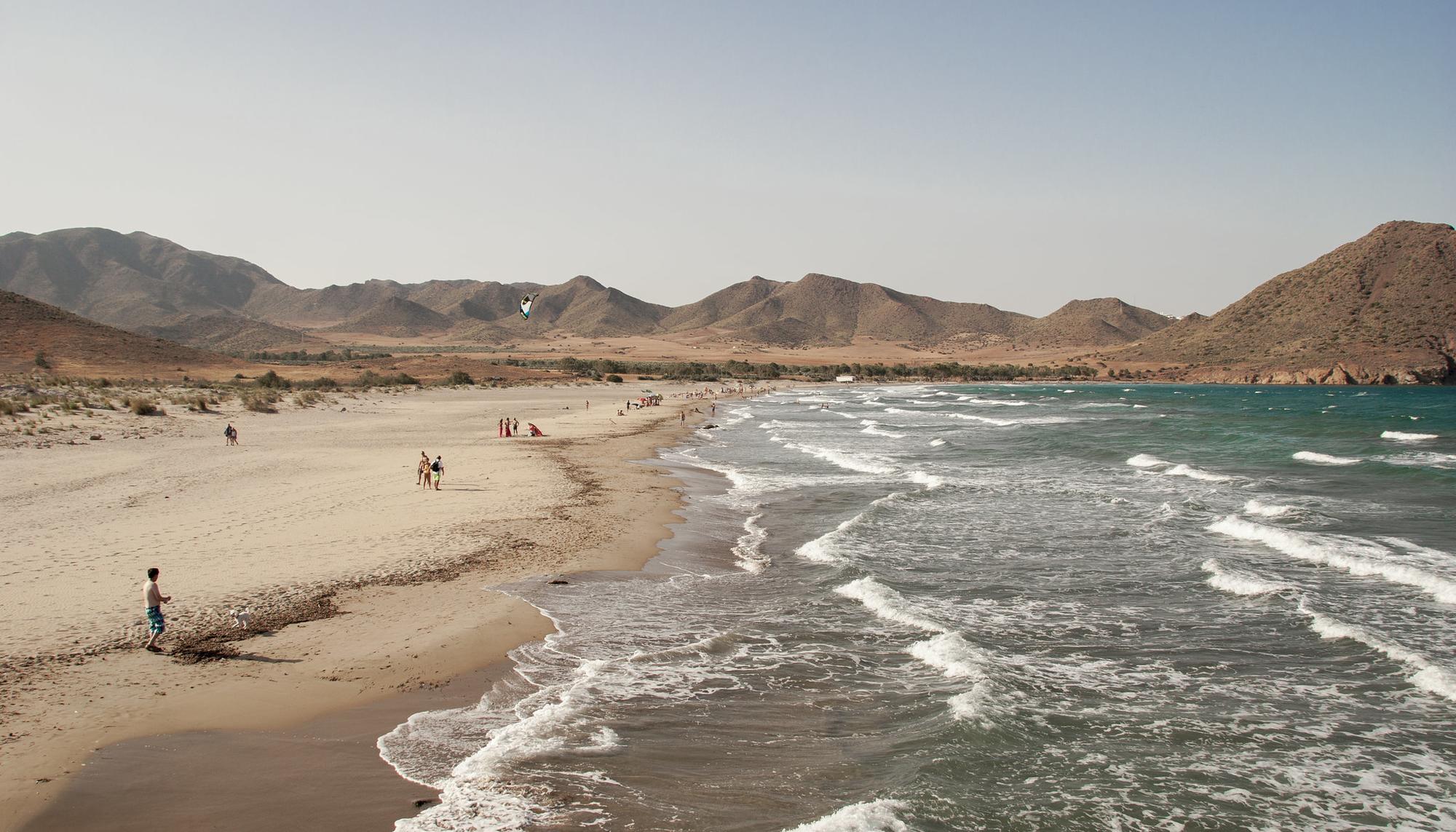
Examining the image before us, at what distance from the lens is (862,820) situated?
241 inches

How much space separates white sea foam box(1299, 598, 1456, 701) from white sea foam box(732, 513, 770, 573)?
8.22 meters

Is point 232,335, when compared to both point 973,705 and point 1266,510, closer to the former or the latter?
point 1266,510

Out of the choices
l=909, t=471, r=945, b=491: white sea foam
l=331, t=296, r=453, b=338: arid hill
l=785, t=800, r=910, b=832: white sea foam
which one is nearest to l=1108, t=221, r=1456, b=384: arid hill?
l=909, t=471, r=945, b=491: white sea foam

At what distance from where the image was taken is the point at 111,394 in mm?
40906

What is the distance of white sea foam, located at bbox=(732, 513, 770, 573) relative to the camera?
14461 millimetres

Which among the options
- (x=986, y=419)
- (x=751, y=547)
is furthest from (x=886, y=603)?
(x=986, y=419)

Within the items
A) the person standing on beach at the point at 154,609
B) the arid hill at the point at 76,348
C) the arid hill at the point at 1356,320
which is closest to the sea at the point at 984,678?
the person standing on beach at the point at 154,609

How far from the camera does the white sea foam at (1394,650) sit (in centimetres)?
905

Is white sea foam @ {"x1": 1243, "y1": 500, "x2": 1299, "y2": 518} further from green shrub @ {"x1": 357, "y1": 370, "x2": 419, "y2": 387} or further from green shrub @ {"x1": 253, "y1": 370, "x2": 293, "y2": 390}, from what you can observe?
green shrub @ {"x1": 357, "y1": 370, "x2": 419, "y2": 387}

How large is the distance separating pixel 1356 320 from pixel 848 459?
86.5 meters

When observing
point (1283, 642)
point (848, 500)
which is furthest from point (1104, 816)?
point (848, 500)

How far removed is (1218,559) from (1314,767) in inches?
339

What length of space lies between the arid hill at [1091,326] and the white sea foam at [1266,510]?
522ft

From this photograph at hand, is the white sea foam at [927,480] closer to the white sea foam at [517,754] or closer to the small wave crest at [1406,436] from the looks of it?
the white sea foam at [517,754]
